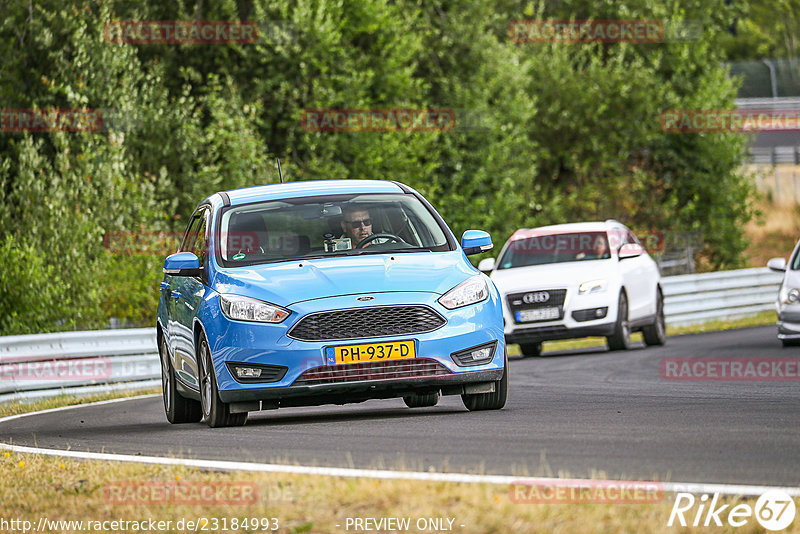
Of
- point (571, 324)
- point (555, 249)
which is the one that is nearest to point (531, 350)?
point (555, 249)

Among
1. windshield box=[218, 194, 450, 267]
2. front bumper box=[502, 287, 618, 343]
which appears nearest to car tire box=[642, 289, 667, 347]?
front bumper box=[502, 287, 618, 343]

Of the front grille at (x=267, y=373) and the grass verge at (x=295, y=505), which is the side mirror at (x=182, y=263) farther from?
the grass verge at (x=295, y=505)

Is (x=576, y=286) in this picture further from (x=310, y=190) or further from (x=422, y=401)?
(x=310, y=190)

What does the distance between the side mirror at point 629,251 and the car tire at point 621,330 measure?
0.58 m

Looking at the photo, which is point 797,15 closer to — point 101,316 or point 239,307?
point 101,316

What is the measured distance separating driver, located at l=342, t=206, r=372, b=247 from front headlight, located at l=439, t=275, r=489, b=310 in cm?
94

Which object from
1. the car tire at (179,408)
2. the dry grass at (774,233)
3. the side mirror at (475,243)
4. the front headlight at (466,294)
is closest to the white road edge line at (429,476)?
the front headlight at (466,294)

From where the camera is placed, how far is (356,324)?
9281 millimetres

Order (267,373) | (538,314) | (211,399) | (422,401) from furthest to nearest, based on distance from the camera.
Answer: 1. (538,314)
2. (422,401)
3. (211,399)
4. (267,373)

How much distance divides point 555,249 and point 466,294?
10.6 meters

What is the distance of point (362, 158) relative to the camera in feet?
100

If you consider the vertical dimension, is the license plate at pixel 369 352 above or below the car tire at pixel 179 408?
above

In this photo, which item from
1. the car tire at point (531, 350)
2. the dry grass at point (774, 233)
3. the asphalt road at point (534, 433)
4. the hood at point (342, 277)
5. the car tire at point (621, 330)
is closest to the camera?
the asphalt road at point (534, 433)

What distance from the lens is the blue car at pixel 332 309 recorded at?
929cm
